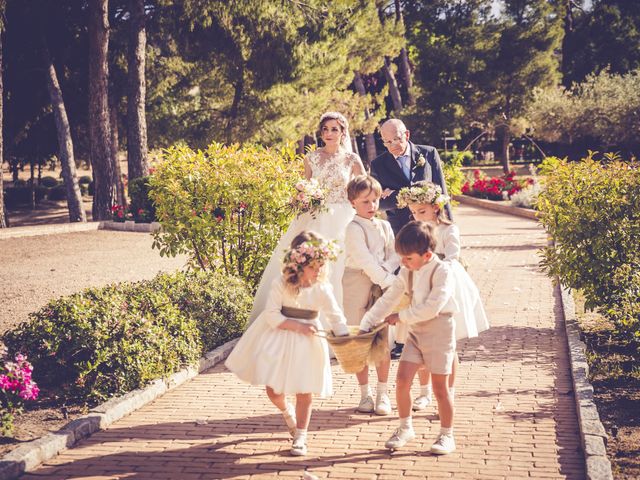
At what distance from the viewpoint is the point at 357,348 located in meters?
4.79

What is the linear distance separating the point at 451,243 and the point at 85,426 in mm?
3097

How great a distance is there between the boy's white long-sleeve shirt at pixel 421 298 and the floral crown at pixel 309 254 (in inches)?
19.8

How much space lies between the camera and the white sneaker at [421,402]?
581cm

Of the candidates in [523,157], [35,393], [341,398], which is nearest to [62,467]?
[35,393]

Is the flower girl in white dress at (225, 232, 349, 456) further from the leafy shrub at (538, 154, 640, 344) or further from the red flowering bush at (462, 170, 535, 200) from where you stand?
the red flowering bush at (462, 170, 535, 200)

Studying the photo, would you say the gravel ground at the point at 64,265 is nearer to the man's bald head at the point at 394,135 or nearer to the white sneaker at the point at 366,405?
the white sneaker at the point at 366,405

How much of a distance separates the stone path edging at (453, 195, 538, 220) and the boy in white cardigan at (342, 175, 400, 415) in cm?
1679

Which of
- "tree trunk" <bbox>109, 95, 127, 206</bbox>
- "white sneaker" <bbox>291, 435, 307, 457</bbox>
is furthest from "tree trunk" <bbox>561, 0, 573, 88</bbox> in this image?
"white sneaker" <bbox>291, 435, 307, 457</bbox>

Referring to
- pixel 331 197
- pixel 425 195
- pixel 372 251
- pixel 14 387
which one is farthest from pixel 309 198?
pixel 14 387

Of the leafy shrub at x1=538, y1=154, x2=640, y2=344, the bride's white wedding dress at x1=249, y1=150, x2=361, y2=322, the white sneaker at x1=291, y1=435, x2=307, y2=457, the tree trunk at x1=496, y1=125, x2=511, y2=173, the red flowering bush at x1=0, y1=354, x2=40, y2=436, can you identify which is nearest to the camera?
the white sneaker at x1=291, y1=435, x2=307, y2=457

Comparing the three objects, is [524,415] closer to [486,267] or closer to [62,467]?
[62,467]

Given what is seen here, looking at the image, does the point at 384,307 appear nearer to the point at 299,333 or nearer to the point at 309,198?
the point at 299,333

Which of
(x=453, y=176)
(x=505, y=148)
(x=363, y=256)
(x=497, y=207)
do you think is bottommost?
(x=497, y=207)

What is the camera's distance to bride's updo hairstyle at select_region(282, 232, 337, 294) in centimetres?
466
